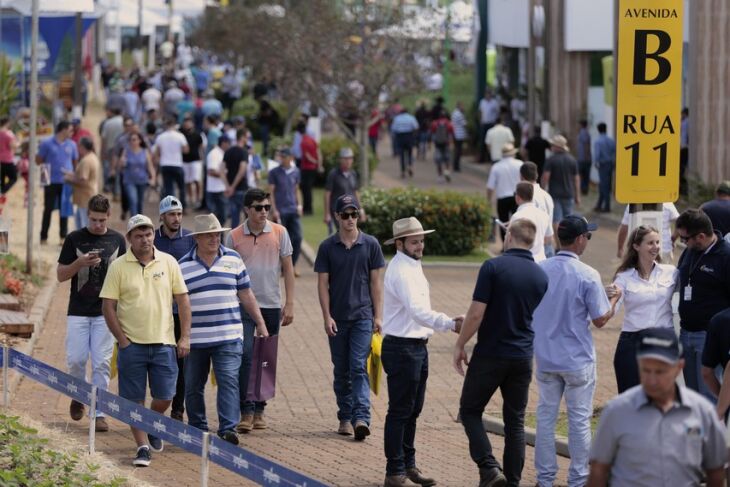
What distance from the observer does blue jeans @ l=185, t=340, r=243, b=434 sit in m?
10.6

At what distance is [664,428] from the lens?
6.09 metres

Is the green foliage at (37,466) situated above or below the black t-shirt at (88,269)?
below

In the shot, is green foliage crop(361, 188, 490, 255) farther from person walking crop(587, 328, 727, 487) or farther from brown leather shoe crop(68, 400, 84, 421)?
person walking crop(587, 328, 727, 487)

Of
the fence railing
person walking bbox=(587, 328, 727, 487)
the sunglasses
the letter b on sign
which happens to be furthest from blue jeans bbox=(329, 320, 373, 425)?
person walking bbox=(587, 328, 727, 487)

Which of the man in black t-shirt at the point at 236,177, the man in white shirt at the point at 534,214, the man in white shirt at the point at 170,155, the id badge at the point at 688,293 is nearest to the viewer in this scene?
the id badge at the point at 688,293

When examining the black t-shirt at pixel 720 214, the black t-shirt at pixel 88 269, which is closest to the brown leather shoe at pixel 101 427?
the black t-shirt at pixel 88 269

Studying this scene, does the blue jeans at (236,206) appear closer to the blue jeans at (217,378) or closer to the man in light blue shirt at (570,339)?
the blue jeans at (217,378)

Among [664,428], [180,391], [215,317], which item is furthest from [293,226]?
[664,428]

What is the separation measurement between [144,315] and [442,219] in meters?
12.5

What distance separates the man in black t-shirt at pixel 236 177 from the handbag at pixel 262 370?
11.0 meters

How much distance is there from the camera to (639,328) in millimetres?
9836

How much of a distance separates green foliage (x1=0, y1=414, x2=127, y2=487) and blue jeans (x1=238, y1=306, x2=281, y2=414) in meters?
1.89

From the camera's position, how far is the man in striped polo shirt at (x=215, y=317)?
34.5 ft

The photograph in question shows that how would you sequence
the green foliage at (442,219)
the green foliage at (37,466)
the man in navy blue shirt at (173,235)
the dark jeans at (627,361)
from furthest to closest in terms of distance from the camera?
the green foliage at (442,219) < the man in navy blue shirt at (173,235) < the dark jeans at (627,361) < the green foliage at (37,466)
